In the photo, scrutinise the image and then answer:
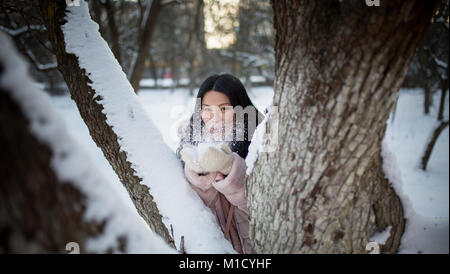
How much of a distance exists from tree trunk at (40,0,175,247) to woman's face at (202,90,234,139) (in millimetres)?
659

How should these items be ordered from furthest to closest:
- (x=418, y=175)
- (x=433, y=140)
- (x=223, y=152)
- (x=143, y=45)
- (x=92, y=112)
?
(x=418, y=175) < (x=433, y=140) < (x=143, y=45) < (x=223, y=152) < (x=92, y=112)

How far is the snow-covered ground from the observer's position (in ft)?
3.90

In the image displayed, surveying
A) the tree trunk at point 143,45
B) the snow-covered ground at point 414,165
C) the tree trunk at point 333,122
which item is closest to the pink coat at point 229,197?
the tree trunk at point 333,122

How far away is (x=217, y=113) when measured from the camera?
5.90 feet

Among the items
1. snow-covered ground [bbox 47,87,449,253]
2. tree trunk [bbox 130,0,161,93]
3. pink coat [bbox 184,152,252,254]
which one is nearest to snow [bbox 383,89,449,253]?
snow-covered ground [bbox 47,87,449,253]

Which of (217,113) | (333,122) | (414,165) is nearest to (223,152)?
(217,113)

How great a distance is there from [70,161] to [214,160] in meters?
0.83

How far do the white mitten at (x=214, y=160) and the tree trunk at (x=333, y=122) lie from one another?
30cm

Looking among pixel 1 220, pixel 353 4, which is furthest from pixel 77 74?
pixel 353 4

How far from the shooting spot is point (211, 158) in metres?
1.39

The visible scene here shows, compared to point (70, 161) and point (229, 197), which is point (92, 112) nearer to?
point (70, 161)

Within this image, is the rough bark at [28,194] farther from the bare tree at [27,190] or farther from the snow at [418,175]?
the snow at [418,175]

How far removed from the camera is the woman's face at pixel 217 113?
1785mm

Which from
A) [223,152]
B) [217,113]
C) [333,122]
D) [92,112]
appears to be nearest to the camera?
[333,122]
